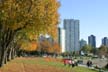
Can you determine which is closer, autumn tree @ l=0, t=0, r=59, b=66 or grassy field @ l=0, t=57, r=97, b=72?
autumn tree @ l=0, t=0, r=59, b=66

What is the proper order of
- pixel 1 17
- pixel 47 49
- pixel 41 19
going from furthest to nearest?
pixel 47 49 < pixel 41 19 < pixel 1 17

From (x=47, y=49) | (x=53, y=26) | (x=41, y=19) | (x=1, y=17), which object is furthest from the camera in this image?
(x=47, y=49)

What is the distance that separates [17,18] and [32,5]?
1.99m

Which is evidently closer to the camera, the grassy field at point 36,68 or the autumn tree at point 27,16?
the autumn tree at point 27,16

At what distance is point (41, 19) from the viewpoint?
114 ft

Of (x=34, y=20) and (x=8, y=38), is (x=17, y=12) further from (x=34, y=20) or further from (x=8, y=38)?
(x=8, y=38)

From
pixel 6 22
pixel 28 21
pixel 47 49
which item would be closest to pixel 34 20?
pixel 28 21

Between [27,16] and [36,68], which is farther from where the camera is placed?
[36,68]

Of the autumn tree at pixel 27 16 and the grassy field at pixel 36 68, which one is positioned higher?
the autumn tree at pixel 27 16

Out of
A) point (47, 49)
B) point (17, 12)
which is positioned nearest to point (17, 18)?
point (17, 12)

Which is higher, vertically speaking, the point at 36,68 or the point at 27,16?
the point at 27,16

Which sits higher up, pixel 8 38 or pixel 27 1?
pixel 27 1

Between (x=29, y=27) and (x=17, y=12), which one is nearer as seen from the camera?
(x=17, y=12)

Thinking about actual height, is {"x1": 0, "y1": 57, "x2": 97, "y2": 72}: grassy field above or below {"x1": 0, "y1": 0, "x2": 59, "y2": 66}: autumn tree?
below
